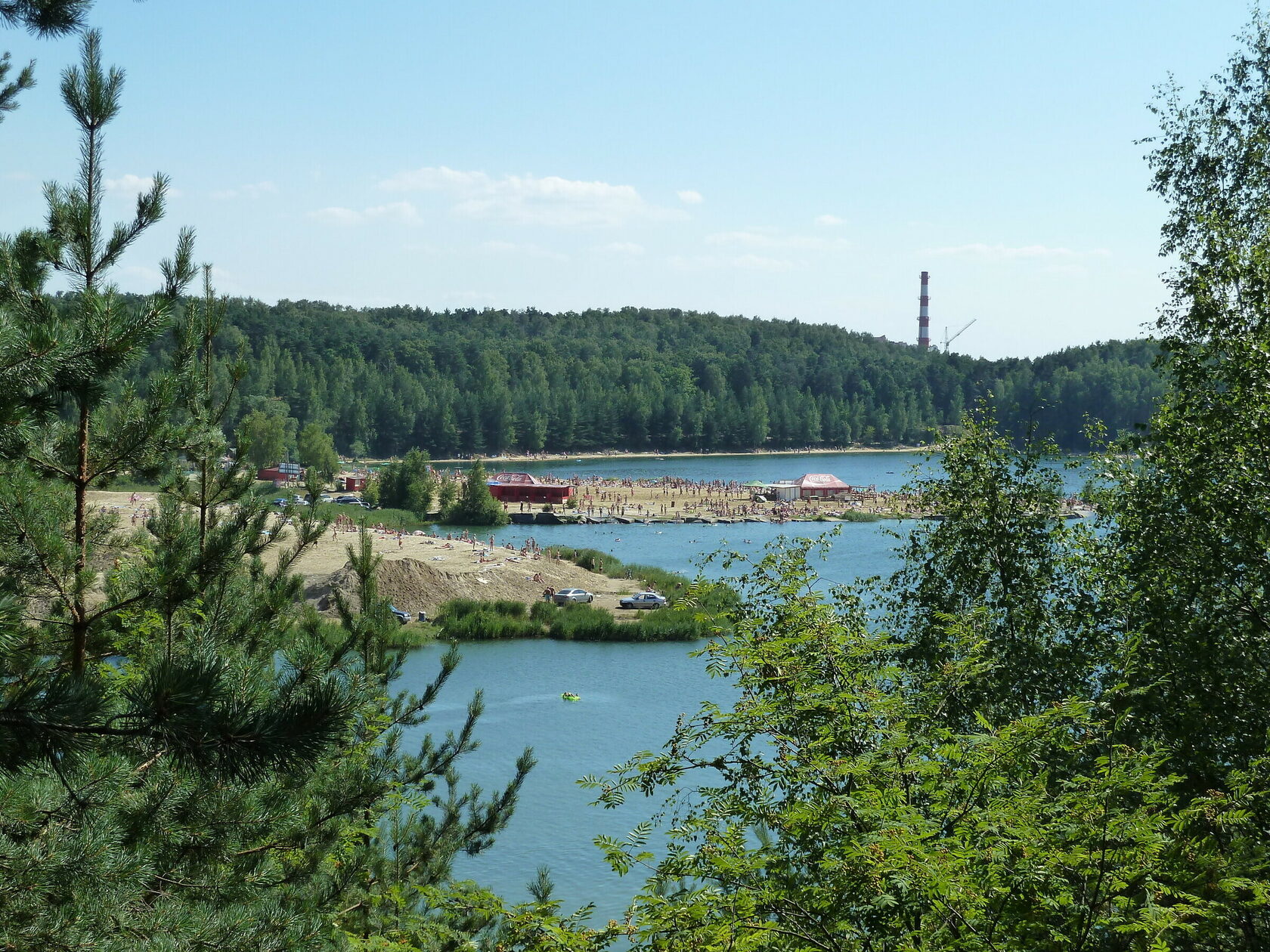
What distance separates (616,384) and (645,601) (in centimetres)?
10759

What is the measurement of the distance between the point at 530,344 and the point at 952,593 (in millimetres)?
153502

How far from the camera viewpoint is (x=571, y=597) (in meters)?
40.4

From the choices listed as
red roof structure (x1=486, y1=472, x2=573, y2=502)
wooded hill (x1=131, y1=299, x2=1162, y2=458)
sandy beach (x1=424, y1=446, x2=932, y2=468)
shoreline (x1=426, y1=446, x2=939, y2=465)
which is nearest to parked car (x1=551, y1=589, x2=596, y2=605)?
red roof structure (x1=486, y1=472, x2=573, y2=502)

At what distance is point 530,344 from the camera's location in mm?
163125

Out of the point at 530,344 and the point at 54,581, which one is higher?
the point at 530,344

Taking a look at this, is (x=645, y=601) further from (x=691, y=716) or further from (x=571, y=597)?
(x=691, y=716)

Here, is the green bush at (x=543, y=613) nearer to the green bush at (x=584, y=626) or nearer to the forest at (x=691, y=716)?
the green bush at (x=584, y=626)

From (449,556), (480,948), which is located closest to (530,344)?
(449,556)

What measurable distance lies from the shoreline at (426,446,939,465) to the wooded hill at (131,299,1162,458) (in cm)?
112

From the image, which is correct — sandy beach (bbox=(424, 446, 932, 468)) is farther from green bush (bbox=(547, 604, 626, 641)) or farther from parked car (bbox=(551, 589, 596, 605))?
green bush (bbox=(547, 604, 626, 641))

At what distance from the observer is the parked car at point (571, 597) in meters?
40.3

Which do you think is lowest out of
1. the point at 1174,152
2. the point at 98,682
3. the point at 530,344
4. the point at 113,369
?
the point at 98,682

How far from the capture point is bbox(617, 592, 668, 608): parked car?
3991 centimetres

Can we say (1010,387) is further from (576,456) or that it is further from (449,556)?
(449,556)
